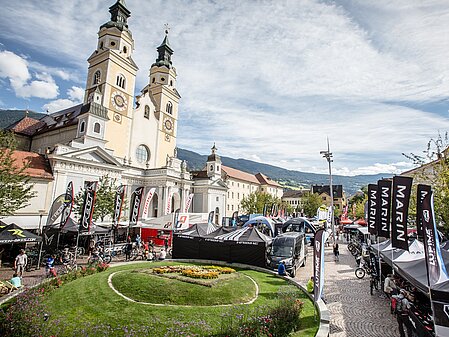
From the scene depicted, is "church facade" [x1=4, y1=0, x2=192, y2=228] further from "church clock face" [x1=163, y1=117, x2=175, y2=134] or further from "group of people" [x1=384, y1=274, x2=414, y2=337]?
"group of people" [x1=384, y1=274, x2=414, y2=337]

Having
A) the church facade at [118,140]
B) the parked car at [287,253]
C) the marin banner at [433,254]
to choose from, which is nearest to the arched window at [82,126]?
the church facade at [118,140]

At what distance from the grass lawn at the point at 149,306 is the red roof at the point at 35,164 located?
21.0 metres

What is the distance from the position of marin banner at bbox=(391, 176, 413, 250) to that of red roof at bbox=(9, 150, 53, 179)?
107 feet

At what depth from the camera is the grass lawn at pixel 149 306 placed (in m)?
8.56

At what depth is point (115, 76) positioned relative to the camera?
4519cm

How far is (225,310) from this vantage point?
1003 centimetres

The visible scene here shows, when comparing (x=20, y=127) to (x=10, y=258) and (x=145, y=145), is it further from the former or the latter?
(x=10, y=258)

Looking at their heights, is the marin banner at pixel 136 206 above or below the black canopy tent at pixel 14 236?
above

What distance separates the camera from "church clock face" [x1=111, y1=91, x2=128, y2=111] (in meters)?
44.4

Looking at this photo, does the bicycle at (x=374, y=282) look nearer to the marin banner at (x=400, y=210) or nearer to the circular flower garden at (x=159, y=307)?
the marin banner at (x=400, y=210)

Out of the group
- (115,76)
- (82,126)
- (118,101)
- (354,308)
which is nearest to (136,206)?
(354,308)

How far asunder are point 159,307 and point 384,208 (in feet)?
38.4

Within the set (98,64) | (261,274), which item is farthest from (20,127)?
(261,274)

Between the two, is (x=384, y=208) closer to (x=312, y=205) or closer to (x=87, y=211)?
(x=87, y=211)
